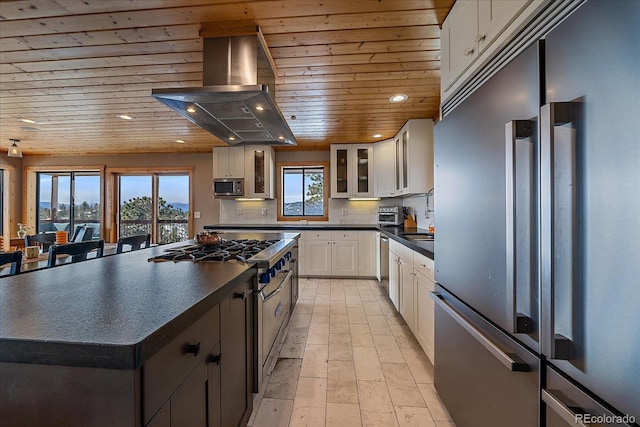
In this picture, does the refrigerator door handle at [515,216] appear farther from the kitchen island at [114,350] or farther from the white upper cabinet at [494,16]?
the kitchen island at [114,350]

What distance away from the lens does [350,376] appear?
190 cm

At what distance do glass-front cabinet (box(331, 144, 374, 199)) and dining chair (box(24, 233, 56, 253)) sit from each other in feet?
12.6

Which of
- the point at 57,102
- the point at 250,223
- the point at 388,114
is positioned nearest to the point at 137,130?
the point at 57,102

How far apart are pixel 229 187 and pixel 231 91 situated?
3.34 m

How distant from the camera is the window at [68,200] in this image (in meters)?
5.39

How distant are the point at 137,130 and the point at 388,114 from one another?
3549 millimetres

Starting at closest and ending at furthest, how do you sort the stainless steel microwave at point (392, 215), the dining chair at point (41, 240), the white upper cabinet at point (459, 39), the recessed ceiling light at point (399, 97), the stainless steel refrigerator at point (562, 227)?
the stainless steel refrigerator at point (562, 227)
the white upper cabinet at point (459, 39)
the recessed ceiling light at point (399, 97)
the dining chair at point (41, 240)
the stainless steel microwave at point (392, 215)

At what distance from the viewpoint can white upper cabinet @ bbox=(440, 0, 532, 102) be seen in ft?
3.50

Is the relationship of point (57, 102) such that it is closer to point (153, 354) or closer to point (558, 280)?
point (153, 354)

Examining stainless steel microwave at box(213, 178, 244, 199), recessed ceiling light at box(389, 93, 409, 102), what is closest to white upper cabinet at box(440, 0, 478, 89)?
recessed ceiling light at box(389, 93, 409, 102)

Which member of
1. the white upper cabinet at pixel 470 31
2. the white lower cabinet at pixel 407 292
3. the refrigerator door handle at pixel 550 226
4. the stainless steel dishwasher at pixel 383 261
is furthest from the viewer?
the stainless steel dishwasher at pixel 383 261

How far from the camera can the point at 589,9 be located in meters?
0.65

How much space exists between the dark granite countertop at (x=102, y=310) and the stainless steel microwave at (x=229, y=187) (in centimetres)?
342

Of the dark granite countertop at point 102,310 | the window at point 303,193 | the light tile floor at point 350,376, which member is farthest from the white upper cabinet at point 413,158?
the dark granite countertop at point 102,310
